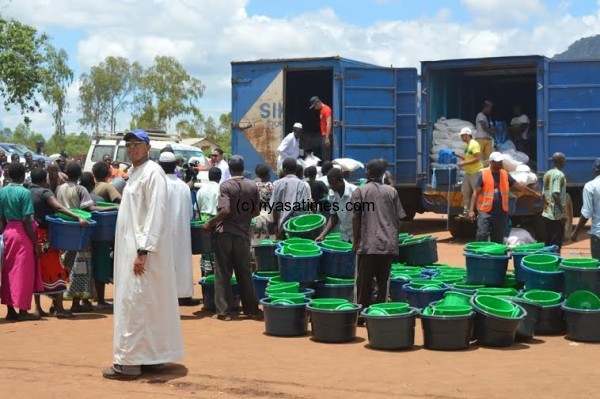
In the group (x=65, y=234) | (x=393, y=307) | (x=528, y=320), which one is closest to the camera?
(x=393, y=307)

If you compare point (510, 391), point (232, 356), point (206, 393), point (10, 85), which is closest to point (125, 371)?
point (206, 393)

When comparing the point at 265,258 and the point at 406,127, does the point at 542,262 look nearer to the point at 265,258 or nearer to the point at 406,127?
the point at 265,258

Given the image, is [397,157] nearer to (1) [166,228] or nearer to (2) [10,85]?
(1) [166,228]

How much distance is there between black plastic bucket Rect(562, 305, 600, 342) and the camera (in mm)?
8773

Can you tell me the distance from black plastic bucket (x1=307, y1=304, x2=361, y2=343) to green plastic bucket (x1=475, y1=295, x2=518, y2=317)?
114 centimetres

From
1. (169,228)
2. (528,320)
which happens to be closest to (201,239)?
(169,228)

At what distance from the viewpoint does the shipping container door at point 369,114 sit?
17.2 m

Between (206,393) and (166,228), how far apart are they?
4.27ft

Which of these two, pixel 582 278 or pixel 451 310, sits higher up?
pixel 582 278

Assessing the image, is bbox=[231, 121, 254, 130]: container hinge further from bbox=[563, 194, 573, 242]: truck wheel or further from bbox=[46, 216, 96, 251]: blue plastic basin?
bbox=[46, 216, 96, 251]: blue plastic basin

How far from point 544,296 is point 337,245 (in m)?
2.26

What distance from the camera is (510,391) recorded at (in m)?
6.87

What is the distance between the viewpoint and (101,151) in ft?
74.8

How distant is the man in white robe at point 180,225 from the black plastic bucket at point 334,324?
6.46 ft
